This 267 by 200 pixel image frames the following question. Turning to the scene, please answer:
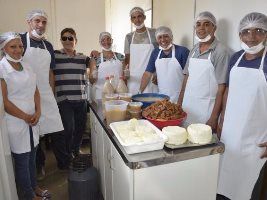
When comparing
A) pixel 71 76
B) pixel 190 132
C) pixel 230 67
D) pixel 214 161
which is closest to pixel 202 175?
pixel 214 161

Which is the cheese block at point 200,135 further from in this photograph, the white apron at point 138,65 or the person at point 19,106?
the white apron at point 138,65

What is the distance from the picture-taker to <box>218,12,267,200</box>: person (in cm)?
138

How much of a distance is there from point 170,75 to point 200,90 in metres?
0.43

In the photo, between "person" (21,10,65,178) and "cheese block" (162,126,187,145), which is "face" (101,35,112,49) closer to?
"person" (21,10,65,178)

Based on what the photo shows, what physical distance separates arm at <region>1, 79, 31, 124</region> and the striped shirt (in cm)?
73

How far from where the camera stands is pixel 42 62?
2135 millimetres

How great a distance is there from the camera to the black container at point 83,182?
1850 millimetres

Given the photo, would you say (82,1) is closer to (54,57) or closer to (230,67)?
(54,57)

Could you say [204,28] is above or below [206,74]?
above

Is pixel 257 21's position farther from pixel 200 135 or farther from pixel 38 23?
pixel 38 23

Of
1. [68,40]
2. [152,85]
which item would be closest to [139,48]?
[152,85]

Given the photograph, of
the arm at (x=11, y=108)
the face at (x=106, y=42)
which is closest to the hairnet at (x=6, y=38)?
the arm at (x=11, y=108)

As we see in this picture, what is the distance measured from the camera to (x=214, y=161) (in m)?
1.25

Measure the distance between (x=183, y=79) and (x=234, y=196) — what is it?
3.34 feet
